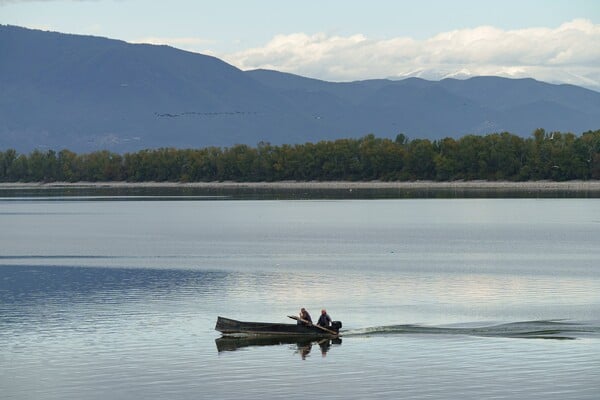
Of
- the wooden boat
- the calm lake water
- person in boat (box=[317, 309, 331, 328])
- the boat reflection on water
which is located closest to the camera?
the calm lake water

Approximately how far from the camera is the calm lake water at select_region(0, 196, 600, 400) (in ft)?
140

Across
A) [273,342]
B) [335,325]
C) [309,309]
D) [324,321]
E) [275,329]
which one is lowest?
[273,342]

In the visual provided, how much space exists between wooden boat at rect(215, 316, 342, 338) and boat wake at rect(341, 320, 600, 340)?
1.08 meters

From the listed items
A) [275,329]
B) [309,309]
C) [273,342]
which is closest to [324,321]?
[275,329]

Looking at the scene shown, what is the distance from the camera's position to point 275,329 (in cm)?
5197

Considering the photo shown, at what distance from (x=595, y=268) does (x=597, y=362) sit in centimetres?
3767

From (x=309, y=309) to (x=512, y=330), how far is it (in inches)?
522

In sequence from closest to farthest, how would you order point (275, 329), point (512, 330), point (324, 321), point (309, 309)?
point (275, 329) < point (324, 321) < point (512, 330) < point (309, 309)

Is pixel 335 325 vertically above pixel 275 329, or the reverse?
pixel 335 325

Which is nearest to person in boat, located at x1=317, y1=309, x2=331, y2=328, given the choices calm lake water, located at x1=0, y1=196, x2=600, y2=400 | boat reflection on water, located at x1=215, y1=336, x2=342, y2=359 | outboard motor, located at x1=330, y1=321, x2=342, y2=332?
outboard motor, located at x1=330, y1=321, x2=342, y2=332

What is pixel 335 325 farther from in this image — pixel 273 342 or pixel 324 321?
pixel 273 342

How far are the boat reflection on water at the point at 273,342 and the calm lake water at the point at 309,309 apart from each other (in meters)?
0.21

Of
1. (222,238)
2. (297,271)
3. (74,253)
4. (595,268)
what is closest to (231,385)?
(297,271)

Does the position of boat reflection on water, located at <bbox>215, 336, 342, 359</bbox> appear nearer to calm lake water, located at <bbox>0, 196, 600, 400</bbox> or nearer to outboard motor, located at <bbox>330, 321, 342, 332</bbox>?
calm lake water, located at <bbox>0, 196, 600, 400</bbox>
